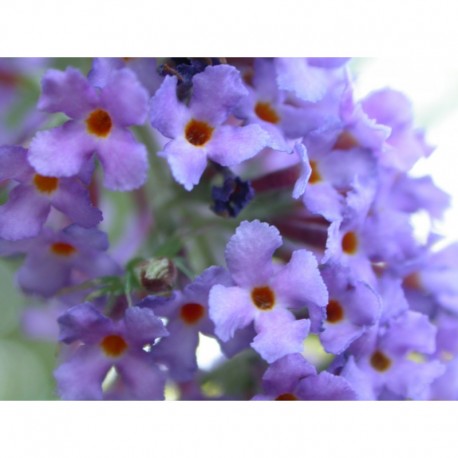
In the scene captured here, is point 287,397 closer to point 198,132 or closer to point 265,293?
point 265,293

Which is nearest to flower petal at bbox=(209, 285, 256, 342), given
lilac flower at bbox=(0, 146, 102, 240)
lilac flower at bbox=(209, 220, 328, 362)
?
lilac flower at bbox=(209, 220, 328, 362)

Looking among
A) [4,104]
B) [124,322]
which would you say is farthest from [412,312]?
[4,104]

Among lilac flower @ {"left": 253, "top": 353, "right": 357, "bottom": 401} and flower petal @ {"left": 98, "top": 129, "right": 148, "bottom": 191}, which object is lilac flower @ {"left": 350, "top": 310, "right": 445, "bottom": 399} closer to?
lilac flower @ {"left": 253, "top": 353, "right": 357, "bottom": 401}

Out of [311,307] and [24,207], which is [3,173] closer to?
[24,207]

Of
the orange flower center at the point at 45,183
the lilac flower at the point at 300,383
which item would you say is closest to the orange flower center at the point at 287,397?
the lilac flower at the point at 300,383

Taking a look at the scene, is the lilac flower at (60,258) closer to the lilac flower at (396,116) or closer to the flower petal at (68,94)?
the flower petal at (68,94)

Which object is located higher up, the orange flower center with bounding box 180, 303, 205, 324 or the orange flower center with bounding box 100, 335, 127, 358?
the orange flower center with bounding box 180, 303, 205, 324
